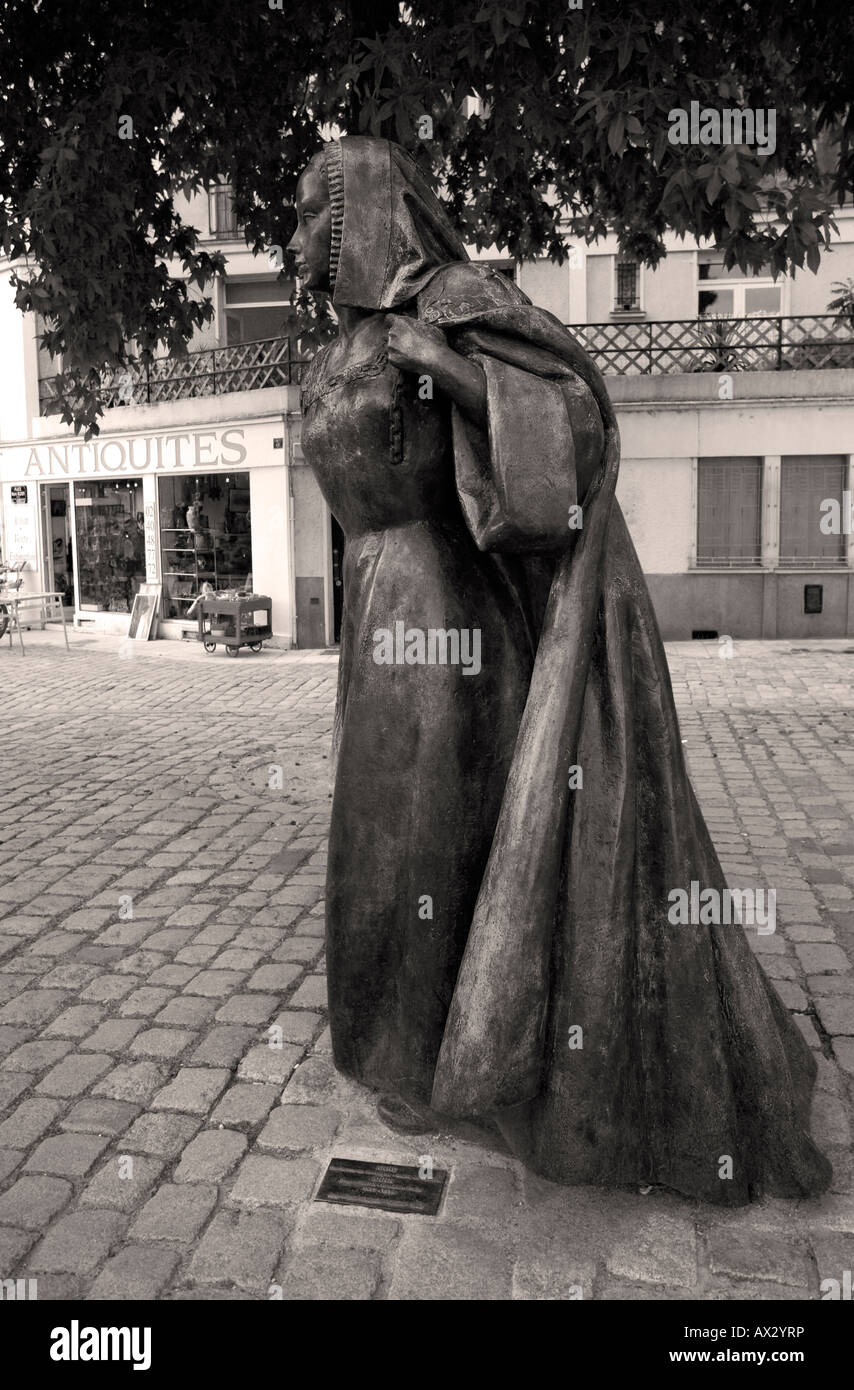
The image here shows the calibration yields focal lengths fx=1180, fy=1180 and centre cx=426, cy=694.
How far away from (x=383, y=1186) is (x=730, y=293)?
20171mm

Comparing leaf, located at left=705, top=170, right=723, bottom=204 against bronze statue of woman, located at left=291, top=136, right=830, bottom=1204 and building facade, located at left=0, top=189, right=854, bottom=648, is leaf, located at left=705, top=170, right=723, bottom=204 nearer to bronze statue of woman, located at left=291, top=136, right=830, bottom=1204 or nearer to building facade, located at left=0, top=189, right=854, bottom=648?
bronze statue of woman, located at left=291, top=136, right=830, bottom=1204

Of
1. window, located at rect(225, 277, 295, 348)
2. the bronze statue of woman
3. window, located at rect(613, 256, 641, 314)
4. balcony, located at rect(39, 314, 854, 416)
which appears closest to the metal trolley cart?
balcony, located at rect(39, 314, 854, 416)

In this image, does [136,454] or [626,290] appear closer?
[626,290]

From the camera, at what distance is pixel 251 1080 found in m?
3.98

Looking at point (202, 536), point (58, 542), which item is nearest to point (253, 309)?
point (202, 536)

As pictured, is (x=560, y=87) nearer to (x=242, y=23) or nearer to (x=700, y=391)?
(x=242, y=23)

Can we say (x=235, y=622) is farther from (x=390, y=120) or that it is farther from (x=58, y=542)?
(x=390, y=120)

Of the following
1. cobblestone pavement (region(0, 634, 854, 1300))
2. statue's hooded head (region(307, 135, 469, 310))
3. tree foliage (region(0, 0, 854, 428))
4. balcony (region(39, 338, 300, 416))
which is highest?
balcony (region(39, 338, 300, 416))

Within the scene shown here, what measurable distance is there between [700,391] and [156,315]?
12.7 meters

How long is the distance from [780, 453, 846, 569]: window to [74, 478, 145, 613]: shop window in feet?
38.4

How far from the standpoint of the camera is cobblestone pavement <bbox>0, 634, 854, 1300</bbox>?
9.53 ft

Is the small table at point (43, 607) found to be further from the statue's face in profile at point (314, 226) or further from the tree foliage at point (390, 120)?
the statue's face in profile at point (314, 226)

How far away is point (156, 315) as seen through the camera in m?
8.44

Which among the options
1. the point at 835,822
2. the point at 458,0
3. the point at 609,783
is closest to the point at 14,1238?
the point at 609,783
